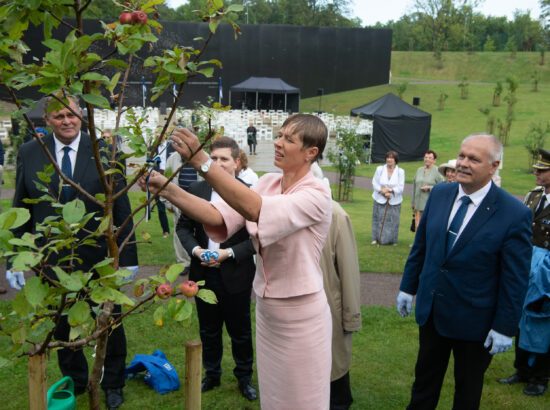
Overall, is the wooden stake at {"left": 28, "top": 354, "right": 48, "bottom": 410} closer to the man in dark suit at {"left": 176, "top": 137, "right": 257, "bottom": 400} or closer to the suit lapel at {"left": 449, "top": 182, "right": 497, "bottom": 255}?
the man in dark suit at {"left": 176, "top": 137, "right": 257, "bottom": 400}

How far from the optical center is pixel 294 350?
7.61ft

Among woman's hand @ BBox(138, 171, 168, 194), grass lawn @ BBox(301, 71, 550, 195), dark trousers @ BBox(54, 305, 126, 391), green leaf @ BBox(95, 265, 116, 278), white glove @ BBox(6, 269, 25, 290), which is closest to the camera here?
green leaf @ BBox(95, 265, 116, 278)

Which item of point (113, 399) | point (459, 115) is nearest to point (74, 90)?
point (113, 399)

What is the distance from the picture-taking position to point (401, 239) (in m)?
11.1

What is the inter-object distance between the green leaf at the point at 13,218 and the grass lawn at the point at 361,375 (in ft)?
9.85

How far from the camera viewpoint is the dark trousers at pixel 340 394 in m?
3.84

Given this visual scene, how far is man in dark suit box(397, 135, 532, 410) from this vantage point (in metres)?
3.02

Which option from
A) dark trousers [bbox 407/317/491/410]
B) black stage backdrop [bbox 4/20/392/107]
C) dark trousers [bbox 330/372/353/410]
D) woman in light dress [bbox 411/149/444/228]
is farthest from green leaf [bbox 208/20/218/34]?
black stage backdrop [bbox 4/20/392/107]

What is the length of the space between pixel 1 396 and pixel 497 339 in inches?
147

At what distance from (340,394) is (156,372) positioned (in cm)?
154

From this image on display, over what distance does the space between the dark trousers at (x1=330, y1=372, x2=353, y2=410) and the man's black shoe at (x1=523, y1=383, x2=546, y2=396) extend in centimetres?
164

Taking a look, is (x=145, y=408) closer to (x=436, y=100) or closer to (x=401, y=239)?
(x=401, y=239)

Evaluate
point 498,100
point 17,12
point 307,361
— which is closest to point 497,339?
point 307,361

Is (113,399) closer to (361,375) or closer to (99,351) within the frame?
(361,375)
